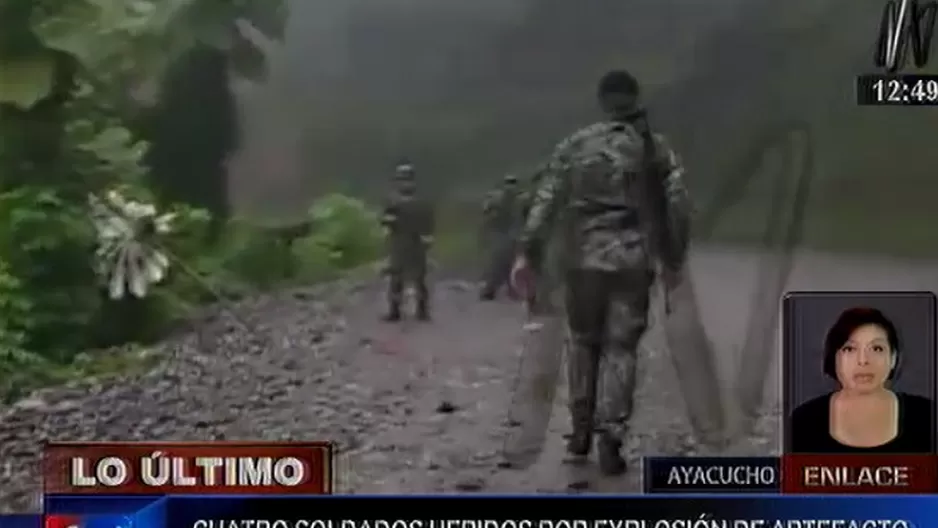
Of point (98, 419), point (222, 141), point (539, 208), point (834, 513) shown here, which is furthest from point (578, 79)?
point (98, 419)

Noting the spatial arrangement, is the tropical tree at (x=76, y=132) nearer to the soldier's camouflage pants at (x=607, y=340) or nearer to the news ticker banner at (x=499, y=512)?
the news ticker banner at (x=499, y=512)

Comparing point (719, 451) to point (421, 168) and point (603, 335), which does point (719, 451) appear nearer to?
point (603, 335)

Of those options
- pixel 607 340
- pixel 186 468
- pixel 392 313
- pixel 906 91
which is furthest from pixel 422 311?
pixel 906 91

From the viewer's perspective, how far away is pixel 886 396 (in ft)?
4.56

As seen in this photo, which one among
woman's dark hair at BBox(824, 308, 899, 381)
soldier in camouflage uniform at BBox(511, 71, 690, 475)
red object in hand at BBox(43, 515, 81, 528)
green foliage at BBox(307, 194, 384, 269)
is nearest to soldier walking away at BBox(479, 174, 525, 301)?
soldier in camouflage uniform at BBox(511, 71, 690, 475)

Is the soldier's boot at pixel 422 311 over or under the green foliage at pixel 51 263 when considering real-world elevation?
under

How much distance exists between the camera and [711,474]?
4.58 ft

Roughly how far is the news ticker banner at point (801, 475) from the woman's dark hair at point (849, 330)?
0.10m

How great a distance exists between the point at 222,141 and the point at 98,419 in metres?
0.32

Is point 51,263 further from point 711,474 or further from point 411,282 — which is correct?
point 711,474

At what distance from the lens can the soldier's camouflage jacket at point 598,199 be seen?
1.39 meters

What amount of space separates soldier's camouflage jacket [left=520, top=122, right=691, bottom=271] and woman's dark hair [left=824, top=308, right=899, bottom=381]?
0.20 meters

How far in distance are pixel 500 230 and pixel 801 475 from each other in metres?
0.41
